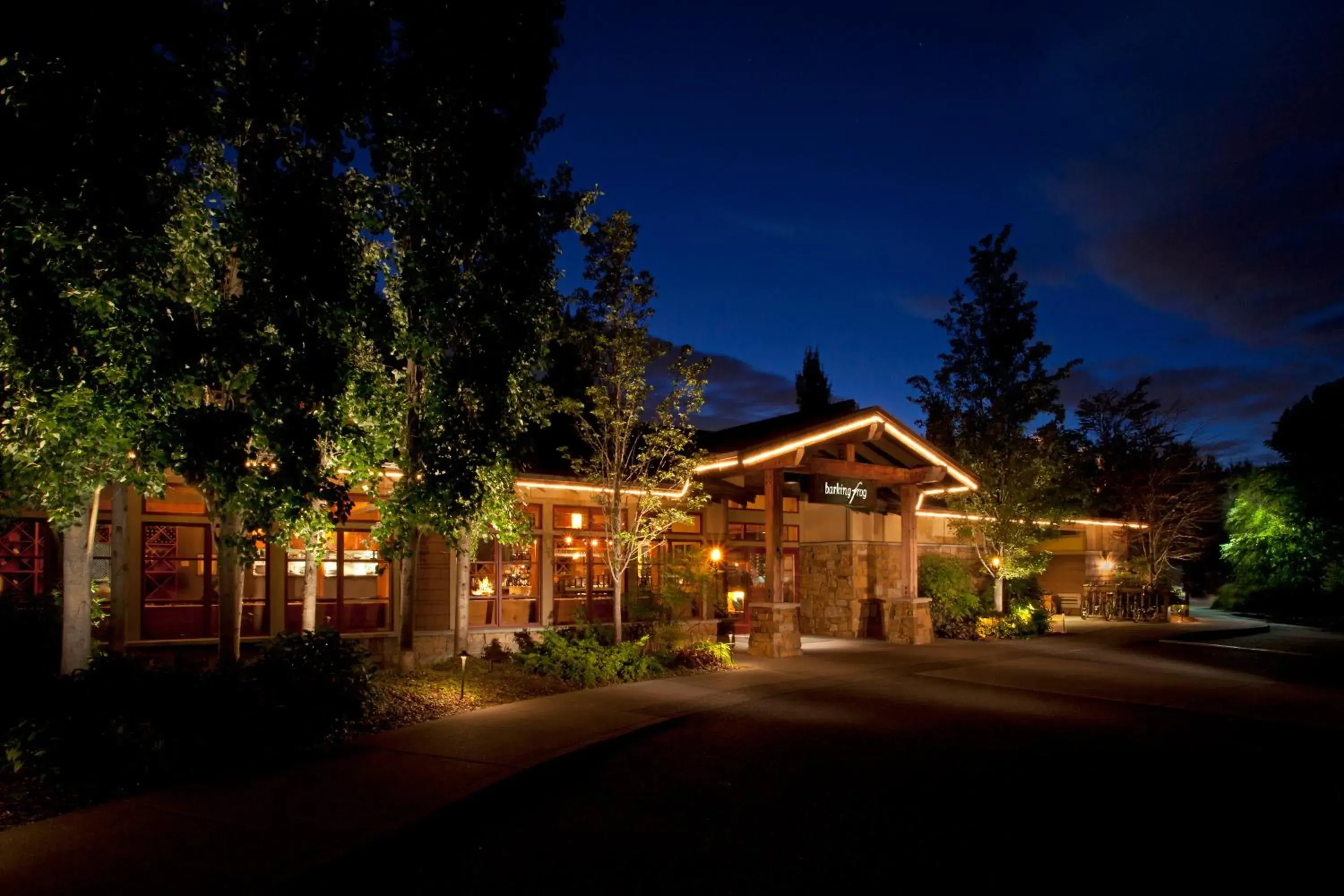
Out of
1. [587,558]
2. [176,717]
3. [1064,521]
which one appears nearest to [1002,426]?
[1064,521]

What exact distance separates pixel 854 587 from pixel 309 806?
16422mm

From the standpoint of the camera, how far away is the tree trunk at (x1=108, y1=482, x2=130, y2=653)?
32.3ft

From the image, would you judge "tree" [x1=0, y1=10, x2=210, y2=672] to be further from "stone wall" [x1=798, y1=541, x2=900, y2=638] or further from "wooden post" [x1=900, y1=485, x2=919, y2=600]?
"stone wall" [x1=798, y1=541, x2=900, y2=638]

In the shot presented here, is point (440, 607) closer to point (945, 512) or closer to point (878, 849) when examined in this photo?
point (878, 849)

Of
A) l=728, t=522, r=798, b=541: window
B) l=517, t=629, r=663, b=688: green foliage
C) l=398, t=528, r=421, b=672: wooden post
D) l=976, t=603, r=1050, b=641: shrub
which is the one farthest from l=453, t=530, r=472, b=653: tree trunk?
l=976, t=603, r=1050, b=641: shrub

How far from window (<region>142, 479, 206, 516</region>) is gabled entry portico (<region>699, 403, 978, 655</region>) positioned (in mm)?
8301

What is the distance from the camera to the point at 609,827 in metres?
6.75

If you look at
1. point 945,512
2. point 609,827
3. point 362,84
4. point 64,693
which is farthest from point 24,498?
point 945,512

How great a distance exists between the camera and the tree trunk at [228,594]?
9.44m

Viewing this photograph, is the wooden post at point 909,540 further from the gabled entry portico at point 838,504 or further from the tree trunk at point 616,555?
the tree trunk at point 616,555

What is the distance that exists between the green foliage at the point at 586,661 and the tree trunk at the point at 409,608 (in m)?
1.79

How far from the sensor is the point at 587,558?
17594 millimetres

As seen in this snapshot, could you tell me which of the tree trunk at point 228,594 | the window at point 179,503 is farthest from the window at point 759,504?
the tree trunk at point 228,594

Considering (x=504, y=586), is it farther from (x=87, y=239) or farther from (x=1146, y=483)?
(x=1146, y=483)
